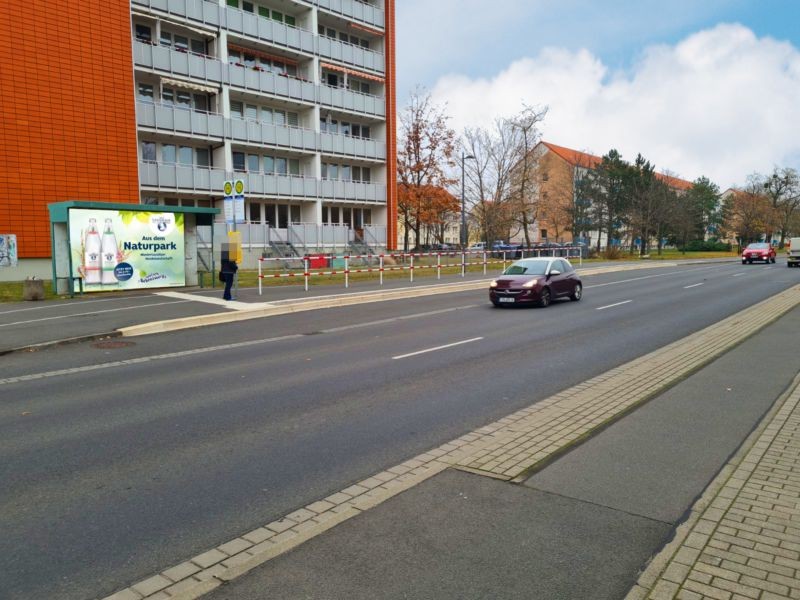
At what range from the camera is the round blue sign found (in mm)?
20141

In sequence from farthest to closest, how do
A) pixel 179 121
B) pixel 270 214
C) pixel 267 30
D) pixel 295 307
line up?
pixel 270 214 → pixel 267 30 → pixel 179 121 → pixel 295 307

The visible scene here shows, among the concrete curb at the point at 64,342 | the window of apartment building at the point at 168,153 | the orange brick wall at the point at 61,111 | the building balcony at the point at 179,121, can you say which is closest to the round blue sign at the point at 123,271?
the concrete curb at the point at 64,342

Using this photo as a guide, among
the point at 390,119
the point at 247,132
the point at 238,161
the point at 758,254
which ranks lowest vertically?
the point at 758,254

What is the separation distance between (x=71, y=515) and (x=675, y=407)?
19.2ft

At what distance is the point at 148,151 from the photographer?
1272 inches

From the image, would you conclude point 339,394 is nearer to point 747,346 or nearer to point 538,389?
point 538,389

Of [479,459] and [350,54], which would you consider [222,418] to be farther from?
[350,54]

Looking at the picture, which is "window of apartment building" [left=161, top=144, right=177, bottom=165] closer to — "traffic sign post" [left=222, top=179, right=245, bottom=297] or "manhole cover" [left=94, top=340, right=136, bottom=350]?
"traffic sign post" [left=222, top=179, right=245, bottom=297]

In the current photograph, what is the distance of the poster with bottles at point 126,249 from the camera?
19219 mm

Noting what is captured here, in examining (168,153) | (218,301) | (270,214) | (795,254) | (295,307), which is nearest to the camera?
(295,307)

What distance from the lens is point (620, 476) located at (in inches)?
185

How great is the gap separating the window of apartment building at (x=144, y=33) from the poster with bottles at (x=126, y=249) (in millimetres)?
15856

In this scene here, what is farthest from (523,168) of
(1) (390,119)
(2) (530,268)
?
(2) (530,268)

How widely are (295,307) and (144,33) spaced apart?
75.6 ft
